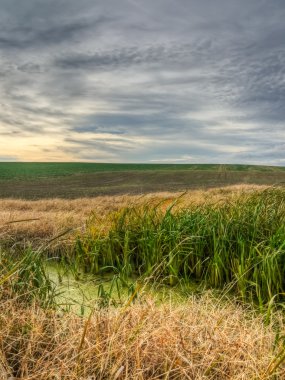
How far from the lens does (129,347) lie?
2.24 m

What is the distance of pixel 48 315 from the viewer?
2795 mm

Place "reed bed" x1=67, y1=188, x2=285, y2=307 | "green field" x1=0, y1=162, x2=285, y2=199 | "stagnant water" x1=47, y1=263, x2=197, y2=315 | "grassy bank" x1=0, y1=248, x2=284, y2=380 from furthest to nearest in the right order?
"green field" x1=0, y1=162, x2=285, y2=199
"reed bed" x1=67, y1=188, x2=285, y2=307
"stagnant water" x1=47, y1=263, x2=197, y2=315
"grassy bank" x1=0, y1=248, x2=284, y2=380

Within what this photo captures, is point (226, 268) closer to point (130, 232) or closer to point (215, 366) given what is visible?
point (130, 232)

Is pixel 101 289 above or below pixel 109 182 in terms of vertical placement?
above

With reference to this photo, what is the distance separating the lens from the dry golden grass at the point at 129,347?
7.04 feet

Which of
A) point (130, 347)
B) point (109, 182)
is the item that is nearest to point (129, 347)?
point (130, 347)

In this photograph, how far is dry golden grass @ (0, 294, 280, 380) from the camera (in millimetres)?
2145

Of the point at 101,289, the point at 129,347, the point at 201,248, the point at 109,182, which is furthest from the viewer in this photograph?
the point at 109,182

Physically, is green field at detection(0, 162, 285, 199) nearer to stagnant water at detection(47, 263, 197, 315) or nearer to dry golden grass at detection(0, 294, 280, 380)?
stagnant water at detection(47, 263, 197, 315)

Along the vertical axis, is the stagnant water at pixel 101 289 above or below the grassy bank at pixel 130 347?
below

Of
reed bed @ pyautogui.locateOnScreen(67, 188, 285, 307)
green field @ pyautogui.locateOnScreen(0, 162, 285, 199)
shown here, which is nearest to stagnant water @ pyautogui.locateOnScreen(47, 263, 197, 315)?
reed bed @ pyautogui.locateOnScreen(67, 188, 285, 307)

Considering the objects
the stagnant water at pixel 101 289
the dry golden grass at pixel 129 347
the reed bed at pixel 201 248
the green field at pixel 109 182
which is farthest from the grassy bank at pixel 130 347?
the green field at pixel 109 182

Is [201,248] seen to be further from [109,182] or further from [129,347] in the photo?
[109,182]

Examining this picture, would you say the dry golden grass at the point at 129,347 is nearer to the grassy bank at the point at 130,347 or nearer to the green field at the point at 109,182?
the grassy bank at the point at 130,347
